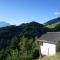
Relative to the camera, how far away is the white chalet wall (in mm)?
29980

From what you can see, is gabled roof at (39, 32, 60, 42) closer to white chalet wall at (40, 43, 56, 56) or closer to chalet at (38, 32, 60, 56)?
chalet at (38, 32, 60, 56)

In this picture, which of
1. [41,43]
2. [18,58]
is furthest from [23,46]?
[18,58]

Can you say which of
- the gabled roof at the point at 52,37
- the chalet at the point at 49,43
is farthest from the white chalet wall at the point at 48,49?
the gabled roof at the point at 52,37

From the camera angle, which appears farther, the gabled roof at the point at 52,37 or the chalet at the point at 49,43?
the gabled roof at the point at 52,37

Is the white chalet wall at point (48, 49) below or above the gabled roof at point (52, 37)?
below

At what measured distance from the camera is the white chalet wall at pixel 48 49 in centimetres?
2998

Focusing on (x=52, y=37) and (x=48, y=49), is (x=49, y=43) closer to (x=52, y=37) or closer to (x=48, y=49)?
(x=48, y=49)

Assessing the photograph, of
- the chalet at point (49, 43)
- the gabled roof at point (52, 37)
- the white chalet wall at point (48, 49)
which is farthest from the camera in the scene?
the gabled roof at point (52, 37)

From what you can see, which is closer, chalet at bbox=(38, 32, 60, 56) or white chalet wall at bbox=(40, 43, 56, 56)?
white chalet wall at bbox=(40, 43, 56, 56)

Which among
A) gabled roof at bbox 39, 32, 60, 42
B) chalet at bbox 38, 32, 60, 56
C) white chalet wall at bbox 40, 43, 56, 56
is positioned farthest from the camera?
gabled roof at bbox 39, 32, 60, 42

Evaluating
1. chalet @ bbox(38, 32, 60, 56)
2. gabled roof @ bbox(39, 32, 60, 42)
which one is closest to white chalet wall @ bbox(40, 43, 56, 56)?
chalet @ bbox(38, 32, 60, 56)

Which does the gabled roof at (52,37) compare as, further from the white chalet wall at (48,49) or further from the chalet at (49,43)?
the white chalet wall at (48,49)

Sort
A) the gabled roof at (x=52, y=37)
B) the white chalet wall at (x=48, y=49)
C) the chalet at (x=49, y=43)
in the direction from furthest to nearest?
the gabled roof at (x=52, y=37) → the chalet at (x=49, y=43) → the white chalet wall at (x=48, y=49)

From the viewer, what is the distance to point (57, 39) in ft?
101
